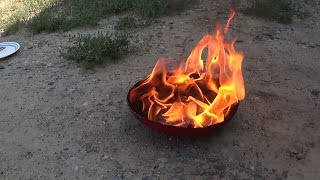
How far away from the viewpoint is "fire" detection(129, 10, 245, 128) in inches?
132

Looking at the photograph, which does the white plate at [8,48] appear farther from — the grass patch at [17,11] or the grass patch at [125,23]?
the grass patch at [125,23]

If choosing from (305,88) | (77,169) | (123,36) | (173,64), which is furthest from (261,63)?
(77,169)

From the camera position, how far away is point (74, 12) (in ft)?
20.6

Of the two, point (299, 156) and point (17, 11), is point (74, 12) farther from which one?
point (299, 156)

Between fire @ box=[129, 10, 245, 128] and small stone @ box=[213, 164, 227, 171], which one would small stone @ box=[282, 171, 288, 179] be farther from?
fire @ box=[129, 10, 245, 128]

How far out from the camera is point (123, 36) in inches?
200

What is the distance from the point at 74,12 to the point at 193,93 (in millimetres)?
3370

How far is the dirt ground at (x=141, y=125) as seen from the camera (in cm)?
325

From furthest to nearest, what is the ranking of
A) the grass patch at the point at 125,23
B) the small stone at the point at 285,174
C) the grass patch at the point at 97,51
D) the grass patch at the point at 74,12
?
1. the grass patch at the point at 74,12
2. the grass patch at the point at 125,23
3. the grass patch at the point at 97,51
4. the small stone at the point at 285,174

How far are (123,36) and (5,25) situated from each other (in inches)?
90.2

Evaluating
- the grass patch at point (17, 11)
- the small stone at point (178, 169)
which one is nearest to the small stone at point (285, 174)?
the small stone at point (178, 169)

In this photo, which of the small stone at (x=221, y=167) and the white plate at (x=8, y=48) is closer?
the small stone at (x=221, y=167)

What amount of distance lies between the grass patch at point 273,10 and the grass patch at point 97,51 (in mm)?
2158

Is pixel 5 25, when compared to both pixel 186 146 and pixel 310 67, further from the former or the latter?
pixel 310 67
